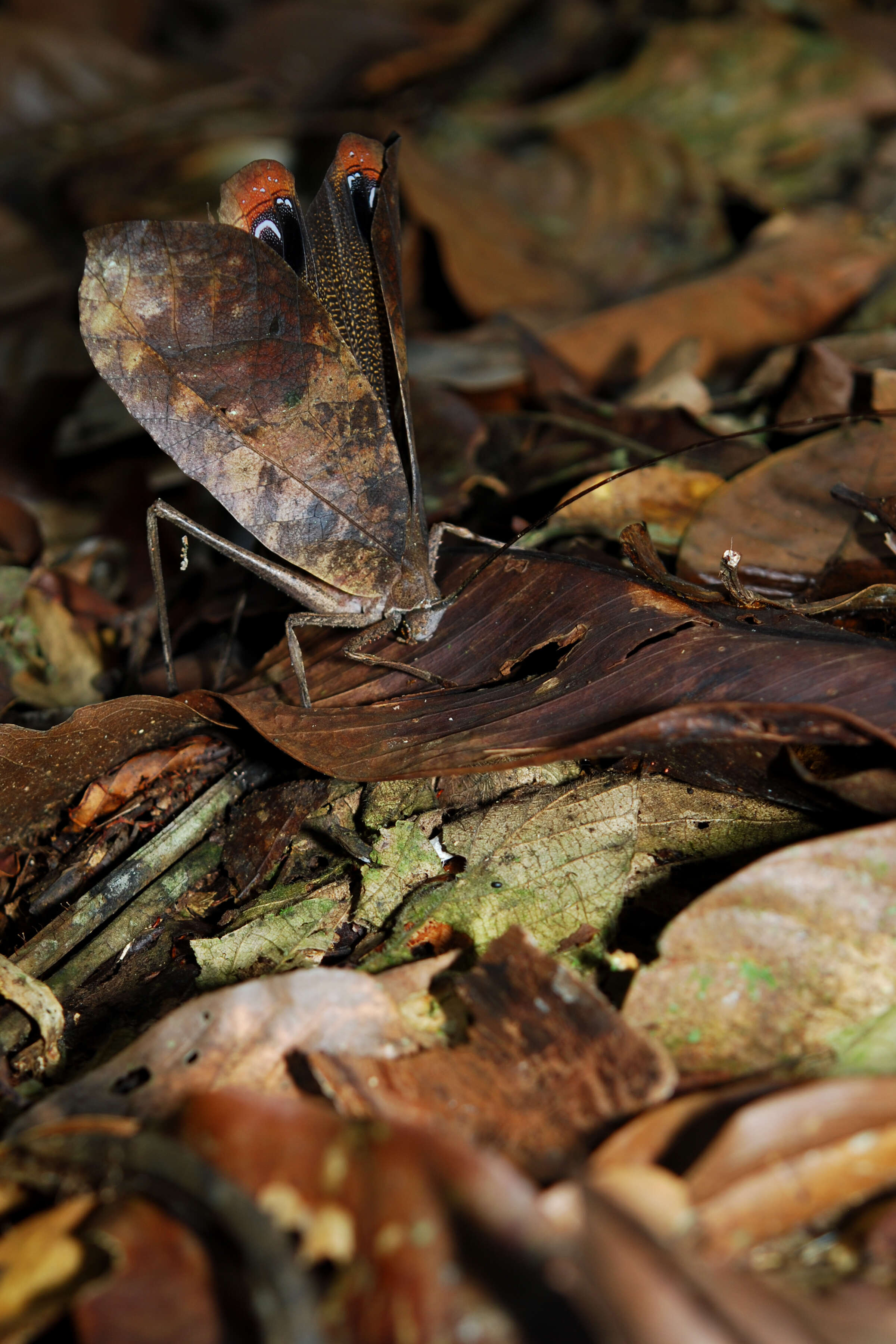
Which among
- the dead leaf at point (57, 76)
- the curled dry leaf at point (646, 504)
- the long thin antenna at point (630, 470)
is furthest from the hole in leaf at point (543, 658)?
the dead leaf at point (57, 76)

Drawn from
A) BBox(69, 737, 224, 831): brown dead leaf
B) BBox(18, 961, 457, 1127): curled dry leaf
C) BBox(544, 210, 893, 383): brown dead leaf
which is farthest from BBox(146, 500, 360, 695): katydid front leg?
BBox(544, 210, 893, 383): brown dead leaf

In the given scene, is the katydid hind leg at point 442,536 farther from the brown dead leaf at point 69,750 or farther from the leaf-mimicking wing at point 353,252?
the brown dead leaf at point 69,750

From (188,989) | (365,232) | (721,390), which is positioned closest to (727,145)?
(721,390)

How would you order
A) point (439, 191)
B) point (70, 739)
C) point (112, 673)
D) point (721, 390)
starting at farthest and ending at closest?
point (439, 191), point (721, 390), point (112, 673), point (70, 739)

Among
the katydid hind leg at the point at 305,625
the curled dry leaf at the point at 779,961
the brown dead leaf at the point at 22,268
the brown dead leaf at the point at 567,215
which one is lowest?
the curled dry leaf at the point at 779,961

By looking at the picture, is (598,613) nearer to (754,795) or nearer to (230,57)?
(754,795)

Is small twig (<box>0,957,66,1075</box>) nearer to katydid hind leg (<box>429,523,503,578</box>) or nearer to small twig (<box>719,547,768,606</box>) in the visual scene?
katydid hind leg (<box>429,523,503,578</box>)

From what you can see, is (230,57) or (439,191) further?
(230,57)
